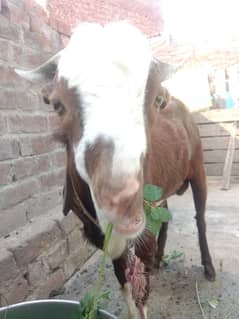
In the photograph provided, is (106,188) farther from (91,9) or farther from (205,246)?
(91,9)

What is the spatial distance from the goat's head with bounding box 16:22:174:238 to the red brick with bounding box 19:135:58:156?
3.50 feet

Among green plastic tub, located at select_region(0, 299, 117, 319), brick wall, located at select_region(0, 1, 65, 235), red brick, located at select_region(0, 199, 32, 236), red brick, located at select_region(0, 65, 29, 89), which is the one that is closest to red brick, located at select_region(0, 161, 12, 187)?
brick wall, located at select_region(0, 1, 65, 235)

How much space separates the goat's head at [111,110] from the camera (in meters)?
1.13

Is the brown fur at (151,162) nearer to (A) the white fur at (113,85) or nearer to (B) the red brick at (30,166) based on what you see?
(A) the white fur at (113,85)

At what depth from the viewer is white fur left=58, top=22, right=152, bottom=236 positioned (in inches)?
45.8

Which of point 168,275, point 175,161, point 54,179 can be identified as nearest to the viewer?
point 175,161

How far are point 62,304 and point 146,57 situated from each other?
98 cm

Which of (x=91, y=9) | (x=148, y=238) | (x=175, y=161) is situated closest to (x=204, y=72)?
(x=91, y=9)

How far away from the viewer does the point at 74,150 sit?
4.49 feet

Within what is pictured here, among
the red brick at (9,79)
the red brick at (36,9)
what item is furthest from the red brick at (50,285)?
the red brick at (36,9)

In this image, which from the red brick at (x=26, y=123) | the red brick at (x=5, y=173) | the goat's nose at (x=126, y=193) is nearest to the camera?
the goat's nose at (x=126, y=193)

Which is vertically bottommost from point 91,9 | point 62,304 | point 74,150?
point 62,304

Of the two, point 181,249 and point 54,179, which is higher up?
point 54,179

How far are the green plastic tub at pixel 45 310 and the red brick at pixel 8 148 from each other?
1.02m
